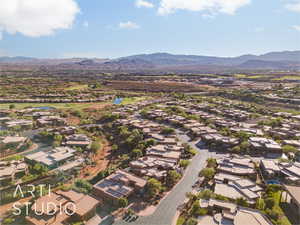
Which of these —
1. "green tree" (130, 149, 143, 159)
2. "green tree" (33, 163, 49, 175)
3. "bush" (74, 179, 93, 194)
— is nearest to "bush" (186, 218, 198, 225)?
"bush" (74, 179, 93, 194)

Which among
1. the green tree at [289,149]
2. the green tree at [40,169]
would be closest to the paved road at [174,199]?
the green tree at [289,149]

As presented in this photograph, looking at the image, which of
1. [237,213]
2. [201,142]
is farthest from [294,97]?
[237,213]

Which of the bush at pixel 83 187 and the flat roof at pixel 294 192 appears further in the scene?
the bush at pixel 83 187

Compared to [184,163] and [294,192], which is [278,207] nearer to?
[294,192]

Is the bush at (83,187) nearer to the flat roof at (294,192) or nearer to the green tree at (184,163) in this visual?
the green tree at (184,163)

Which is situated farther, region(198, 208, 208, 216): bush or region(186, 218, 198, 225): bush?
region(198, 208, 208, 216): bush

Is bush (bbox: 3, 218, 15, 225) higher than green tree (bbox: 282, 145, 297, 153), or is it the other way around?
green tree (bbox: 282, 145, 297, 153)

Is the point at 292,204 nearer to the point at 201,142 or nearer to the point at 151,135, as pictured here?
the point at 201,142

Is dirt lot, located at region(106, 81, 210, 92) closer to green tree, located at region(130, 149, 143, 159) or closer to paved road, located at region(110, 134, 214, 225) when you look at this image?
green tree, located at region(130, 149, 143, 159)
